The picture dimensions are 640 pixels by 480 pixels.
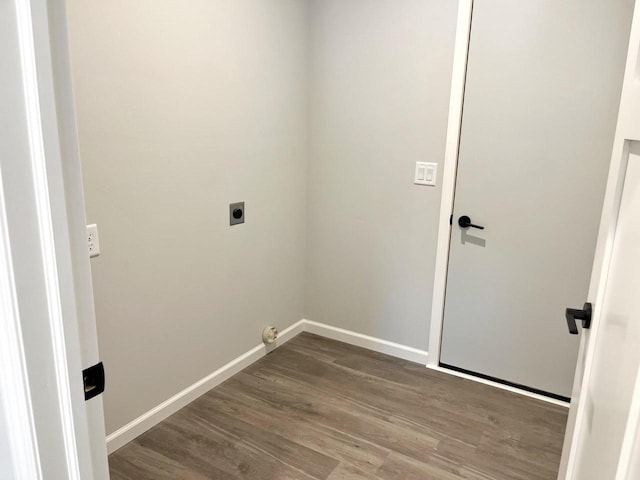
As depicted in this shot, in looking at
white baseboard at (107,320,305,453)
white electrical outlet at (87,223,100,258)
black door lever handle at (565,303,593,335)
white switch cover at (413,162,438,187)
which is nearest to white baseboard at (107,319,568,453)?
white baseboard at (107,320,305,453)

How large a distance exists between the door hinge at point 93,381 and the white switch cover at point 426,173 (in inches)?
84.2

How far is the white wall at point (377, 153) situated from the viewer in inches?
100.0

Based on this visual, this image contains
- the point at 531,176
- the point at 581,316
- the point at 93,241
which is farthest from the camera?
the point at 531,176

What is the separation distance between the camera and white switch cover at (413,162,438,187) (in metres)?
2.60

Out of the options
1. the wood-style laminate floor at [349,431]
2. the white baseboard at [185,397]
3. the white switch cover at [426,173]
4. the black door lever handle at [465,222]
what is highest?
the white switch cover at [426,173]

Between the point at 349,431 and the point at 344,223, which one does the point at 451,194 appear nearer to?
the point at 344,223

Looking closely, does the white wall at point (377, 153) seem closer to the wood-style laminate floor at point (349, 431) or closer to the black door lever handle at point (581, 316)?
the wood-style laminate floor at point (349, 431)

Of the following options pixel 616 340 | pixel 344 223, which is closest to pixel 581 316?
pixel 616 340

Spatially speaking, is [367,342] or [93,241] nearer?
[93,241]

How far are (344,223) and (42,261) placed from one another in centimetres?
240

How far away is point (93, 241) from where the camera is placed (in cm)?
181

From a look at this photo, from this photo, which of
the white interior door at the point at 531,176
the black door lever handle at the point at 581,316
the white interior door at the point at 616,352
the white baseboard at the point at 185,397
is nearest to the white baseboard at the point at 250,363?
the white baseboard at the point at 185,397

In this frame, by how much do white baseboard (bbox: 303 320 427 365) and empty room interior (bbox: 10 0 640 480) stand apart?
13 millimetres

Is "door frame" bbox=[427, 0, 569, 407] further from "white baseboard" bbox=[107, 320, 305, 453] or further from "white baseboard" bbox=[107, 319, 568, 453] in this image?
"white baseboard" bbox=[107, 320, 305, 453]
